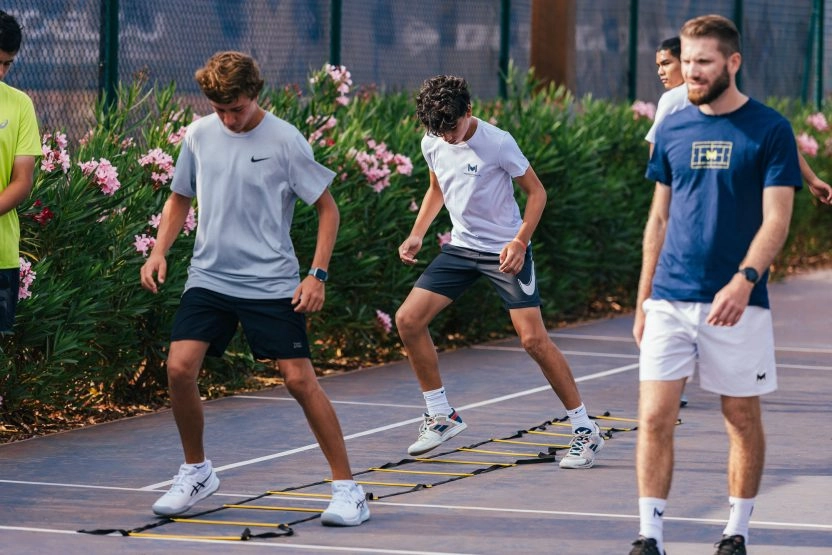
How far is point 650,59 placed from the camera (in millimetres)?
20797

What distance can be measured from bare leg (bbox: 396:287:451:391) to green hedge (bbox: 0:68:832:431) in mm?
1680

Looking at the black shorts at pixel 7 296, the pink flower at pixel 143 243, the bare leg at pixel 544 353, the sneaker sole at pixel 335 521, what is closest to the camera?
the sneaker sole at pixel 335 521

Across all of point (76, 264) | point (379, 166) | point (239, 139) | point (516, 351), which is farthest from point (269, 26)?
point (239, 139)

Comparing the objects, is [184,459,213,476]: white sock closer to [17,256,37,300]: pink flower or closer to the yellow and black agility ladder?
the yellow and black agility ladder

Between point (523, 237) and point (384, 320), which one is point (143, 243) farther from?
point (384, 320)

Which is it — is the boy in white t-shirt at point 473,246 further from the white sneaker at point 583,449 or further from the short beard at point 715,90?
the short beard at point 715,90

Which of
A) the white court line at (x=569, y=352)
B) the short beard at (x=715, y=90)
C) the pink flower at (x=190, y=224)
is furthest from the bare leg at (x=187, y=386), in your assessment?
the white court line at (x=569, y=352)

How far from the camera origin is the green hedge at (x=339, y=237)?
9.20 metres

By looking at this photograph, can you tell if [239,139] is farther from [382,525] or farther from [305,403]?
[382,525]

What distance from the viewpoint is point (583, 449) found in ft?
27.1

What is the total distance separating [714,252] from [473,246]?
2784 mm

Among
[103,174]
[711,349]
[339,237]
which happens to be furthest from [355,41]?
[711,349]

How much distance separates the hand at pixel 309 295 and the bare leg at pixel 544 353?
1833mm

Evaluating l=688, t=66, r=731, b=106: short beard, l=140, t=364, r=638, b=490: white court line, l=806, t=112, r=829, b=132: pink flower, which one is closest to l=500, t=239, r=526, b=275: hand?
l=140, t=364, r=638, b=490: white court line
